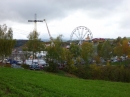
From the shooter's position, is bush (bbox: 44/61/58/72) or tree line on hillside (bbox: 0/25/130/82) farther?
bush (bbox: 44/61/58/72)

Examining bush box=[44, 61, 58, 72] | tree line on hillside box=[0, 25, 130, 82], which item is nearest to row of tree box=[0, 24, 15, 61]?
tree line on hillside box=[0, 25, 130, 82]

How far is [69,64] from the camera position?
40500 millimetres

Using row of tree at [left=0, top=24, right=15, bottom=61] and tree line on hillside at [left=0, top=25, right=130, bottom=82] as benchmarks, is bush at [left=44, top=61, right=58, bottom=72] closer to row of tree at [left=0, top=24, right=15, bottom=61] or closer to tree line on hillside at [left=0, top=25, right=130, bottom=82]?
tree line on hillside at [left=0, top=25, right=130, bottom=82]

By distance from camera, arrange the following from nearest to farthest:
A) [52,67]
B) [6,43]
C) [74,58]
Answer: [6,43] < [52,67] < [74,58]

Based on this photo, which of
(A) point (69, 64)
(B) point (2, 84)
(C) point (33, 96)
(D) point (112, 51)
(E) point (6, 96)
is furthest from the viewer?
(D) point (112, 51)

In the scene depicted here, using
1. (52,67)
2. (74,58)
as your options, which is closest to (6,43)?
(52,67)

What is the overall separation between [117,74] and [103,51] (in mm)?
19636

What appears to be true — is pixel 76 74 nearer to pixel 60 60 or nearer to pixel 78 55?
pixel 60 60

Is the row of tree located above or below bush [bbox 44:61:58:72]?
above

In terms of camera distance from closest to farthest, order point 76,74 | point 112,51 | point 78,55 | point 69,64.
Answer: point 76,74, point 69,64, point 78,55, point 112,51

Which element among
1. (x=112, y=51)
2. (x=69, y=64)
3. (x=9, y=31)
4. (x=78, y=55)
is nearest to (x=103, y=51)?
(x=112, y=51)

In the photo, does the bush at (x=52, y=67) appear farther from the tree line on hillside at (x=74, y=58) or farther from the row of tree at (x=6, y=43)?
the row of tree at (x=6, y=43)

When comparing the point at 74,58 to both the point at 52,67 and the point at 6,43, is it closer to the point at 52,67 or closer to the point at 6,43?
the point at 52,67

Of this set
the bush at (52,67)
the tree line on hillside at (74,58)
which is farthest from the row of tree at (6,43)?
the bush at (52,67)
